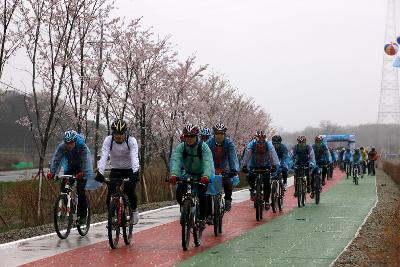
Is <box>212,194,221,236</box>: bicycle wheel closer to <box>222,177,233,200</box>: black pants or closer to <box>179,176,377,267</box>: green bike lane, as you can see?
<box>179,176,377,267</box>: green bike lane

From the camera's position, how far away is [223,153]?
13664 mm

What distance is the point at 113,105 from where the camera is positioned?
24.6 m

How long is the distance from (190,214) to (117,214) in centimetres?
115

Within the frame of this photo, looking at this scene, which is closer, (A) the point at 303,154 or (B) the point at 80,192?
(B) the point at 80,192

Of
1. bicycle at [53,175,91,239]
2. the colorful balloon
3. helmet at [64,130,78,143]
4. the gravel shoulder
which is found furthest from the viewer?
the colorful balloon

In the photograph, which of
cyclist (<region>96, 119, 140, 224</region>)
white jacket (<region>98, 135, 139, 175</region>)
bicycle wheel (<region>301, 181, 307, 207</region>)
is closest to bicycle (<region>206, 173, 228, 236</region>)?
cyclist (<region>96, 119, 140, 224</region>)

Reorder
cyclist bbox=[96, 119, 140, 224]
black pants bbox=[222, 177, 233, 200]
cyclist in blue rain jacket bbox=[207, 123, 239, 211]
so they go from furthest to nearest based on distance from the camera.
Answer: black pants bbox=[222, 177, 233, 200], cyclist in blue rain jacket bbox=[207, 123, 239, 211], cyclist bbox=[96, 119, 140, 224]

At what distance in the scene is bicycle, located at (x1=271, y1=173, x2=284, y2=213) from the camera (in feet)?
56.7

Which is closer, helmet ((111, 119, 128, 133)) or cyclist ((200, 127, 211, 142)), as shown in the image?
helmet ((111, 119, 128, 133))

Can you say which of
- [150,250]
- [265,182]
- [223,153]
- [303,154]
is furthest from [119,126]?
[303,154]

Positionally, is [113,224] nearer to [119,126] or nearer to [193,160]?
[119,126]

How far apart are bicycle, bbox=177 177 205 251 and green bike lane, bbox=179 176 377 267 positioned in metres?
0.37

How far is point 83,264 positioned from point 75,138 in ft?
10.9

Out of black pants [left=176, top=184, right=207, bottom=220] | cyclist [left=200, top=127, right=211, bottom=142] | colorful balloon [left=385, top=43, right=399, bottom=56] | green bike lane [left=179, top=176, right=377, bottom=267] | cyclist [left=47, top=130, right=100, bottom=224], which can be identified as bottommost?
green bike lane [left=179, top=176, right=377, bottom=267]
